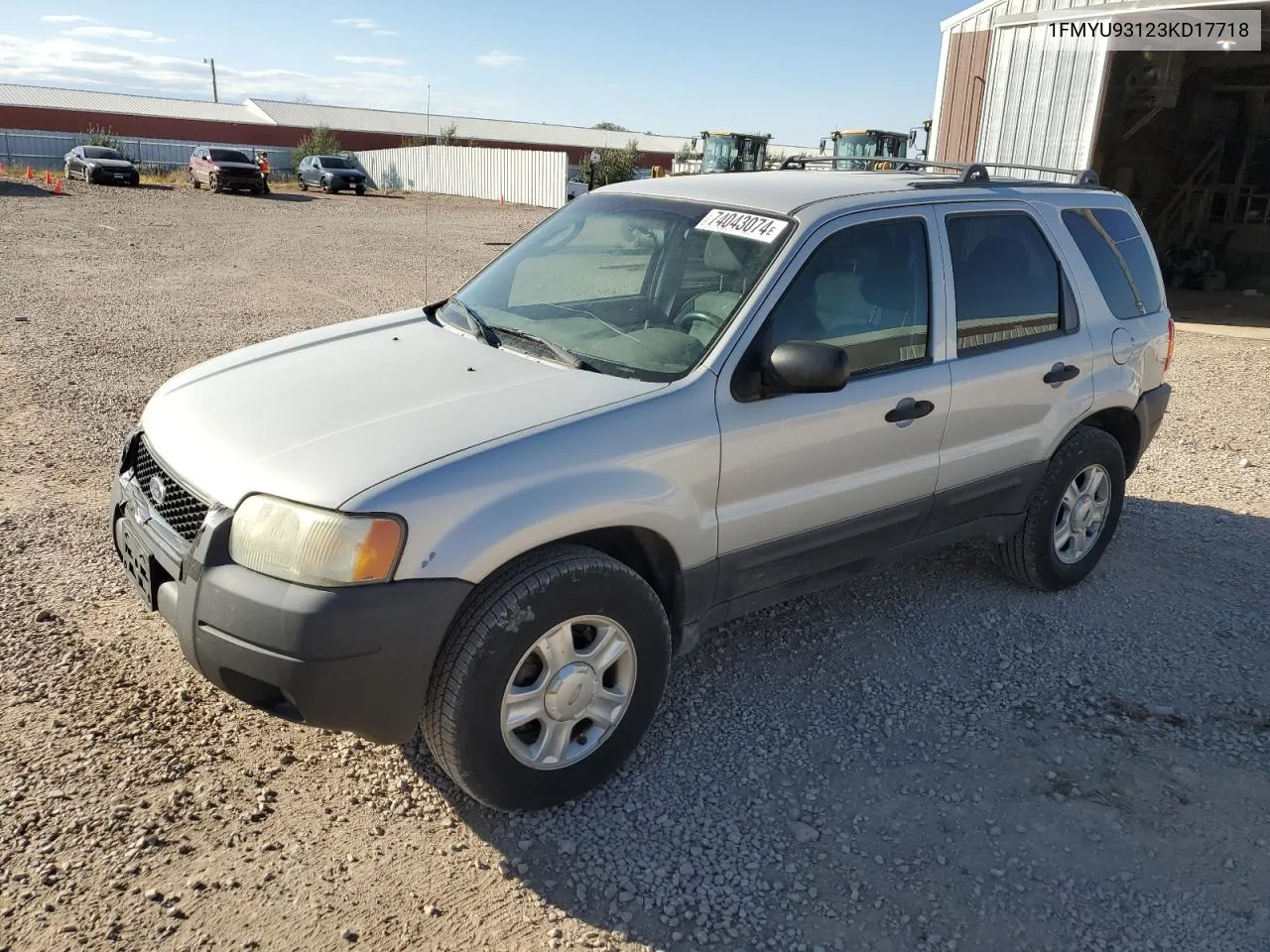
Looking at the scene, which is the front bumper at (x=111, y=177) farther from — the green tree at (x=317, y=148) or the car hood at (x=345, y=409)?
the car hood at (x=345, y=409)

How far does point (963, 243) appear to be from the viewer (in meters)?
4.04

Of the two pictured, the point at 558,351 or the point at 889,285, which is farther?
the point at 889,285

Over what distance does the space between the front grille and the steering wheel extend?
1.64m

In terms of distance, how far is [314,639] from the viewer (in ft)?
8.26

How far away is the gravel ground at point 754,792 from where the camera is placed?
2688 millimetres

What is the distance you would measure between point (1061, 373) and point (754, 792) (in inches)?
94.0

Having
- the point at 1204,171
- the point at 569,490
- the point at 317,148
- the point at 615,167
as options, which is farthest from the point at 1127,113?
the point at 317,148

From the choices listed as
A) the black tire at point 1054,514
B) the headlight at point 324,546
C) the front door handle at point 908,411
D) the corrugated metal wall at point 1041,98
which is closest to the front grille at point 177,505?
the headlight at point 324,546

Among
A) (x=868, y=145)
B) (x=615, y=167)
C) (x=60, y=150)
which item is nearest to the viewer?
(x=868, y=145)

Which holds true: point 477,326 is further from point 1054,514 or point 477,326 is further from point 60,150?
point 60,150

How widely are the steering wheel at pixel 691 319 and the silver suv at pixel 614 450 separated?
0.02 meters

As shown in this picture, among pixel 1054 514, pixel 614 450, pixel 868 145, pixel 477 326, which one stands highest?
pixel 868 145

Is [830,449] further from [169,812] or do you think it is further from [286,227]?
[286,227]

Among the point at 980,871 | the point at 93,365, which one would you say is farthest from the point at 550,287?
the point at 93,365
